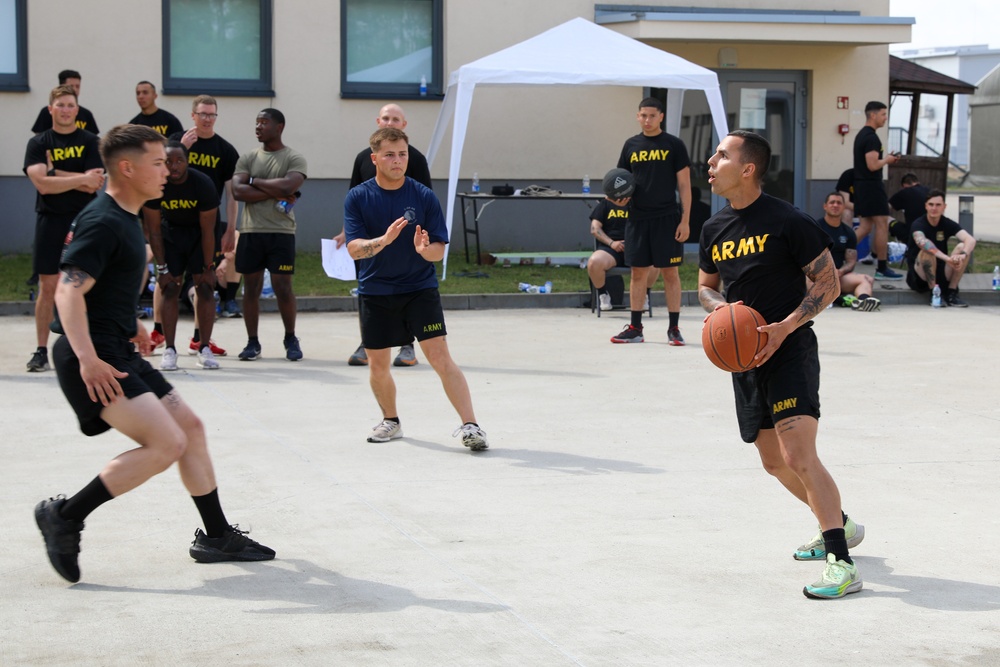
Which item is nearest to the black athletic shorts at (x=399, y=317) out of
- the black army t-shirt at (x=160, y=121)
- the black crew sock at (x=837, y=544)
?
the black crew sock at (x=837, y=544)

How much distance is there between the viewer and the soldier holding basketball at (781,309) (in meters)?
5.31

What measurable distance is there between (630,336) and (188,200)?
426 centimetres

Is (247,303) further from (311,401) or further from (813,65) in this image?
(813,65)

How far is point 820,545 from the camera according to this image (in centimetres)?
566

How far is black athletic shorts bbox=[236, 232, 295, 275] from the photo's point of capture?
11.2 meters

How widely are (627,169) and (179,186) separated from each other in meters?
4.17

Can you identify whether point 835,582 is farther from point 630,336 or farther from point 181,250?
point 630,336

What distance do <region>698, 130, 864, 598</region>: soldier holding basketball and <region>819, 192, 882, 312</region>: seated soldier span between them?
10.0 metres

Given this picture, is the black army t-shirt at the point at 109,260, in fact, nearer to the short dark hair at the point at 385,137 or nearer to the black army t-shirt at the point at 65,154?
the short dark hair at the point at 385,137

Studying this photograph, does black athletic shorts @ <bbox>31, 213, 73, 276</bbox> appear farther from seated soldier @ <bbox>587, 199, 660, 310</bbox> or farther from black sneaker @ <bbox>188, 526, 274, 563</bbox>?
seated soldier @ <bbox>587, 199, 660, 310</bbox>

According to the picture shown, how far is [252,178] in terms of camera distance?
11.2 meters

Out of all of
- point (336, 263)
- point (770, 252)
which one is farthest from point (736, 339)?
point (336, 263)

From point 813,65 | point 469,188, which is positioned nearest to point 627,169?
point 469,188

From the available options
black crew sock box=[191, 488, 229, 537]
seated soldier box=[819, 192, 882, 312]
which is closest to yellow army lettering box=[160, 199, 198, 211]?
black crew sock box=[191, 488, 229, 537]
